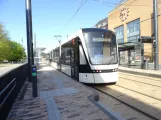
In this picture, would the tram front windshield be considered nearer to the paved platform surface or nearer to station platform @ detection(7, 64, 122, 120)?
station platform @ detection(7, 64, 122, 120)

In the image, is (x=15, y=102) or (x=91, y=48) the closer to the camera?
(x=15, y=102)

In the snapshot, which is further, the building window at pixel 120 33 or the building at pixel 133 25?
the building window at pixel 120 33

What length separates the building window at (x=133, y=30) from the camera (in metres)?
30.2

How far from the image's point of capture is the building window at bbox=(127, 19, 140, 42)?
1188 inches

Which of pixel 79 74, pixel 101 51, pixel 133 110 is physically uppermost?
pixel 101 51

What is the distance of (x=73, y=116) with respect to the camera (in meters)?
5.27

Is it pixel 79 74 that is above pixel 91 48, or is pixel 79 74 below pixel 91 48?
below

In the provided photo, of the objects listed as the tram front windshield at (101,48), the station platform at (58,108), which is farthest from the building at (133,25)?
the station platform at (58,108)

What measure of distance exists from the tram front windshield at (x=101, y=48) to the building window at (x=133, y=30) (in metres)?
20.5

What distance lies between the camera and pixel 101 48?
1030cm

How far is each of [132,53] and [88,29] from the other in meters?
18.3

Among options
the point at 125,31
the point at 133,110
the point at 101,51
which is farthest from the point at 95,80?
the point at 125,31

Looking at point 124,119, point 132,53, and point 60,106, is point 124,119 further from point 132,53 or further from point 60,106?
point 132,53

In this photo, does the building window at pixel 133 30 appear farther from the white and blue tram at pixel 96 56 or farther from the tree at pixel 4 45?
the tree at pixel 4 45
